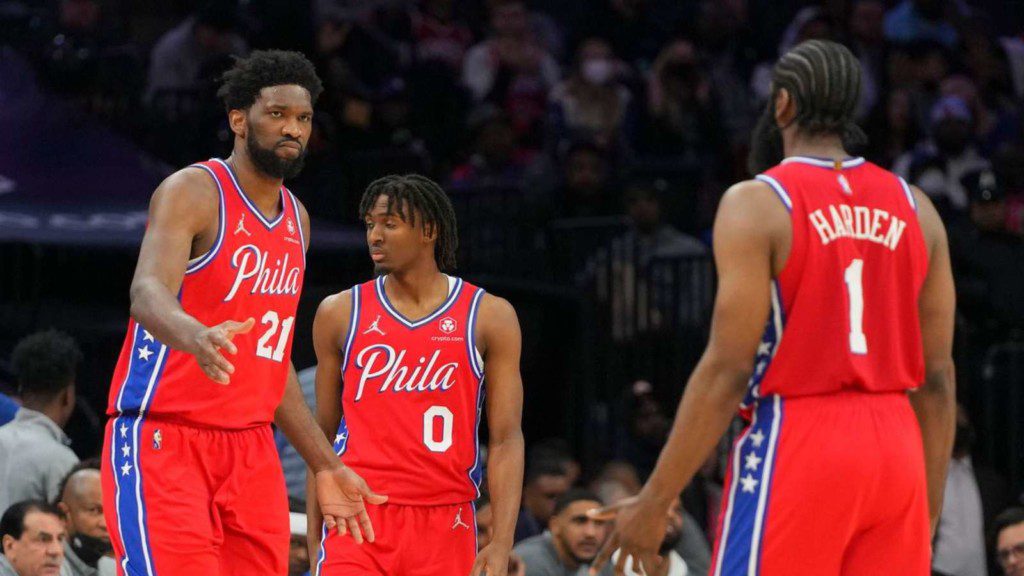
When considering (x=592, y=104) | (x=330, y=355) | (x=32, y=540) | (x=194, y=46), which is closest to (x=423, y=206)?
(x=330, y=355)

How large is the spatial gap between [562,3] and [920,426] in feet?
37.0

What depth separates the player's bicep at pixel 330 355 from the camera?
650cm

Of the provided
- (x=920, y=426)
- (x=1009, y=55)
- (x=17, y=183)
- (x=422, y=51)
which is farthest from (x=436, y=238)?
(x=1009, y=55)

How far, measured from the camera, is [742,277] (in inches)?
180

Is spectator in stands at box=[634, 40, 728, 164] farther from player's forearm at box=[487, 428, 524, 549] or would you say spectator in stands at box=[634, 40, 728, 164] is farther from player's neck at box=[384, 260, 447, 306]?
player's forearm at box=[487, 428, 524, 549]

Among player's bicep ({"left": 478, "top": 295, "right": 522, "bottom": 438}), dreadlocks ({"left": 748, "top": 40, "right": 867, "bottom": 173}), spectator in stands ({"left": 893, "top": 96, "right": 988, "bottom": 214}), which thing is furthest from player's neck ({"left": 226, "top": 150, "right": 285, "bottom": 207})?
spectator in stands ({"left": 893, "top": 96, "right": 988, "bottom": 214})

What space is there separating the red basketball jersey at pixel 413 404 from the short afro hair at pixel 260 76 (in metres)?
0.86

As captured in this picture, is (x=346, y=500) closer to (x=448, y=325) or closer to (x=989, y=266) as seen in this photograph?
(x=448, y=325)

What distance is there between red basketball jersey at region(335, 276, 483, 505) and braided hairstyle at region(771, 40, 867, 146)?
1939mm

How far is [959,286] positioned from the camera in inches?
444

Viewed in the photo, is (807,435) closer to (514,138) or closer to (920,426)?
(920,426)

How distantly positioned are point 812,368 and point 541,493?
5.21m

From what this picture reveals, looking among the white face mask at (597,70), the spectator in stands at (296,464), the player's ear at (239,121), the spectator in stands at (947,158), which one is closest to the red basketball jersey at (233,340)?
the player's ear at (239,121)

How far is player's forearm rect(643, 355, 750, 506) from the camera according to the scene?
4570 millimetres
